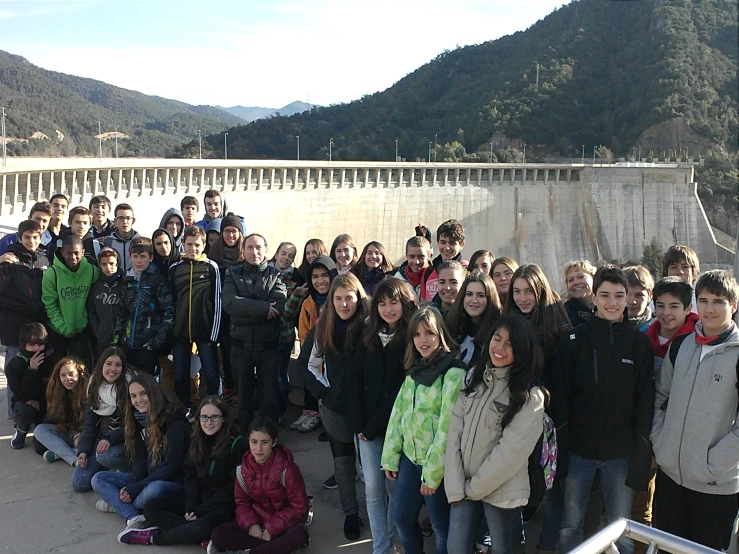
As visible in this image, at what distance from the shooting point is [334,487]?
419 cm

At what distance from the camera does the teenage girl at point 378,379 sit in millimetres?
3436

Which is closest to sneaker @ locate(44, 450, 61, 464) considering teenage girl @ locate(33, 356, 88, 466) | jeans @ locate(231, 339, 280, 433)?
teenage girl @ locate(33, 356, 88, 466)

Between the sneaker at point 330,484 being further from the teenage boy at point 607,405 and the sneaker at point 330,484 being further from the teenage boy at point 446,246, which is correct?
the teenage boy at point 607,405

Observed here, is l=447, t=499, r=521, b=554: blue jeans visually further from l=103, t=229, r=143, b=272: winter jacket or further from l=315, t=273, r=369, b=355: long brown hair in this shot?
l=103, t=229, r=143, b=272: winter jacket

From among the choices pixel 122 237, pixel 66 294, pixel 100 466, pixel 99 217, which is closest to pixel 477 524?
pixel 100 466

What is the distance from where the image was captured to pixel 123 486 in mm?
4070

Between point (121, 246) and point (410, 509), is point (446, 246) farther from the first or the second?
point (121, 246)

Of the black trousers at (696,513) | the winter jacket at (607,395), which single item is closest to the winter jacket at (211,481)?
the winter jacket at (607,395)

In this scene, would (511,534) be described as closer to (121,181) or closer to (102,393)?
(102,393)

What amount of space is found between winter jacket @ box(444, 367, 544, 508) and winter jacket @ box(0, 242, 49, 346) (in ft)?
12.1

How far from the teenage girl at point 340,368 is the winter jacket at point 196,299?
4.90 feet

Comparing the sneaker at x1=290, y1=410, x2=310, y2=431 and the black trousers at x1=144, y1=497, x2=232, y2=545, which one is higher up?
the sneaker at x1=290, y1=410, x2=310, y2=431

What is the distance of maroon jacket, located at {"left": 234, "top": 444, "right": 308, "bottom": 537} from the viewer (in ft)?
11.5

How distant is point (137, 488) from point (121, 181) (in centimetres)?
1890
